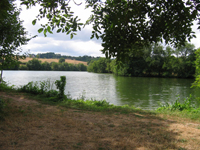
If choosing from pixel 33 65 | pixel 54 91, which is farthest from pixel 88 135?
pixel 33 65

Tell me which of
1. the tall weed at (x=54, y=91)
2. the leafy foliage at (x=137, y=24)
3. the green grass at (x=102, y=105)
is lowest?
the green grass at (x=102, y=105)

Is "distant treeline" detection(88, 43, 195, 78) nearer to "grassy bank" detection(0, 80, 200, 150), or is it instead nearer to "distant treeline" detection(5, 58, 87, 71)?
"grassy bank" detection(0, 80, 200, 150)

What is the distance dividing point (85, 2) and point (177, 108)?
6891 millimetres

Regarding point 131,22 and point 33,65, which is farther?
point 33,65

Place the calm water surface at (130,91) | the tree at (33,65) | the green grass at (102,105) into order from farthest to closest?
the tree at (33,65) < the calm water surface at (130,91) < the green grass at (102,105)

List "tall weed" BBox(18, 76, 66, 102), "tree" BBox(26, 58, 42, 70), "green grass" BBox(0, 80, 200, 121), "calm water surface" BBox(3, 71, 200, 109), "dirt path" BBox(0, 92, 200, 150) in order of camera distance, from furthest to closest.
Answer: "tree" BBox(26, 58, 42, 70)
"calm water surface" BBox(3, 71, 200, 109)
"tall weed" BBox(18, 76, 66, 102)
"green grass" BBox(0, 80, 200, 121)
"dirt path" BBox(0, 92, 200, 150)

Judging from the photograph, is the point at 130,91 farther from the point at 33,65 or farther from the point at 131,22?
the point at 33,65

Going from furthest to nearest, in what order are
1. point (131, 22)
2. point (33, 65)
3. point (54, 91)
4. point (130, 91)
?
point (33, 65)
point (130, 91)
point (54, 91)
point (131, 22)

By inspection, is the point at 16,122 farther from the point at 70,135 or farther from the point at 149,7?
the point at 149,7

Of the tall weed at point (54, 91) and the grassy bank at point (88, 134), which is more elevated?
the tall weed at point (54, 91)

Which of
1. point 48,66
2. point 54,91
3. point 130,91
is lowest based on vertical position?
point 130,91

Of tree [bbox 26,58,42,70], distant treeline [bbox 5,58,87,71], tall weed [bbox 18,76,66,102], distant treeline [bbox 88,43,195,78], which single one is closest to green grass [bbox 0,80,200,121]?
tall weed [bbox 18,76,66,102]

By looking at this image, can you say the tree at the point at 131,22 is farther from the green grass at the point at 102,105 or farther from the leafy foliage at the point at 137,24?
the green grass at the point at 102,105

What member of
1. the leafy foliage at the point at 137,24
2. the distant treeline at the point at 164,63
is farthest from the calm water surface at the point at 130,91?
the distant treeline at the point at 164,63
